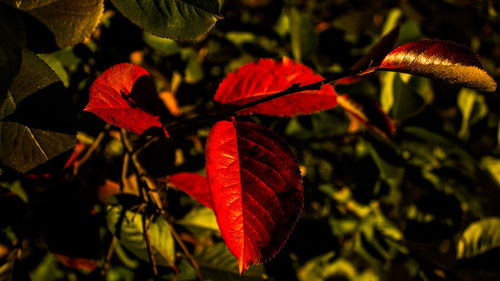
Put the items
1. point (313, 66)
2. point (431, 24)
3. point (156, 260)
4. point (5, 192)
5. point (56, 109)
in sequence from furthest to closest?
point (431, 24), point (313, 66), point (5, 192), point (156, 260), point (56, 109)

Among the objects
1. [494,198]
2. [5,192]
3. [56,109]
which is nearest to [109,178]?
[5,192]

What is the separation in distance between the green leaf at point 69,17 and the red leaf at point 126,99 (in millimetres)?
93

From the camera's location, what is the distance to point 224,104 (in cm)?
68

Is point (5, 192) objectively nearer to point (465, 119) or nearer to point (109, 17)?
point (109, 17)

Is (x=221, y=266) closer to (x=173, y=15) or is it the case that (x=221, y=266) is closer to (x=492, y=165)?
(x=173, y=15)

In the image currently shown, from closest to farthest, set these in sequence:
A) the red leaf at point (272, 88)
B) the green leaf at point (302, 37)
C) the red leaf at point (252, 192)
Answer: the red leaf at point (252, 192), the red leaf at point (272, 88), the green leaf at point (302, 37)

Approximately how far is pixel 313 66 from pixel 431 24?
4.24 feet

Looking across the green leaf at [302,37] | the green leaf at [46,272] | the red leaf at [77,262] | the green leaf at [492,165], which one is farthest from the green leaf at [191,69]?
the green leaf at [492,165]

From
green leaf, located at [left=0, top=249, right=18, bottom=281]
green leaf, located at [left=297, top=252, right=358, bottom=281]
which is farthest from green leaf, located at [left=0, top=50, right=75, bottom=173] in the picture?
green leaf, located at [left=297, top=252, right=358, bottom=281]

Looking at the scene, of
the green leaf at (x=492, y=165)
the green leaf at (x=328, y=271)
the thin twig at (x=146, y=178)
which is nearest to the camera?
the thin twig at (x=146, y=178)

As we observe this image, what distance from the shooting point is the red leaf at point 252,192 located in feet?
1.69

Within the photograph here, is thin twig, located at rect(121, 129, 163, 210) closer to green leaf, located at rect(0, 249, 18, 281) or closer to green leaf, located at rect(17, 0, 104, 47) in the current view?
green leaf, located at rect(17, 0, 104, 47)

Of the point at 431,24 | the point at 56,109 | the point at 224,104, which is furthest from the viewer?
the point at 431,24

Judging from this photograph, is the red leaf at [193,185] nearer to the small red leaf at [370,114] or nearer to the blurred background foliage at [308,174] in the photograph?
the blurred background foliage at [308,174]
